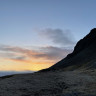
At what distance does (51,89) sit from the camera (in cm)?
3047

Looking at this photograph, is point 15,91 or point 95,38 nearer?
point 15,91

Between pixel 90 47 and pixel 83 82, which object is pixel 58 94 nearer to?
pixel 83 82

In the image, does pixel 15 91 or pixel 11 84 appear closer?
pixel 15 91

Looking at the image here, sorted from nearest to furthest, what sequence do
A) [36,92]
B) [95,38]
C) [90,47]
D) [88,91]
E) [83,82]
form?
1. [88,91]
2. [36,92]
3. [83,82]
4. [90,47]
5. [95,38]

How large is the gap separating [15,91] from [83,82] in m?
10.7

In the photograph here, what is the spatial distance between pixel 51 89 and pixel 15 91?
5.12 metres

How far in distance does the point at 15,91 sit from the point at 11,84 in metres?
4.76

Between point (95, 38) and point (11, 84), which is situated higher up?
point (95, 38)

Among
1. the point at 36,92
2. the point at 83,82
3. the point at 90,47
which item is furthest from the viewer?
the point at 90,47

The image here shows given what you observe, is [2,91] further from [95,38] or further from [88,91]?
[95,38]

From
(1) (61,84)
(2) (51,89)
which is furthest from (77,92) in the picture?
(1) (61,84)

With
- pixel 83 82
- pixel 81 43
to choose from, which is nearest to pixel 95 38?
pixel 81 43

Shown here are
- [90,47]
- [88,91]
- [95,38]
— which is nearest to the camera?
[88,91]

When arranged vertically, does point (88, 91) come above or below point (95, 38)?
below
